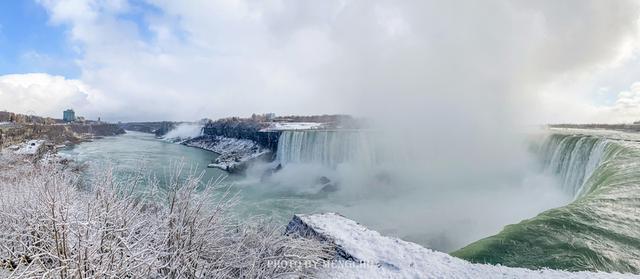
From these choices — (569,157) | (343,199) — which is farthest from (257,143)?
(569,157)

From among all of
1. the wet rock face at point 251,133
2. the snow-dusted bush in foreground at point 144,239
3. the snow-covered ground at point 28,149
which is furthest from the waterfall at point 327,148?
the snow-dusted bush in foreground at point 144,239

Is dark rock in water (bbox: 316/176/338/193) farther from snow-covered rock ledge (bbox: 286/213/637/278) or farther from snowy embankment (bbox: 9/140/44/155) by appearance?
snowy embankment (bbox: 9/140/44/155)

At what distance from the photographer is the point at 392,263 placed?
24.3ft

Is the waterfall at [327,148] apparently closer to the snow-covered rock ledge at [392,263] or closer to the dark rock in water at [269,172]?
the dark rock in water at [269,172]

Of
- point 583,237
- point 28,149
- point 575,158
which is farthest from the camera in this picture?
point 28,149

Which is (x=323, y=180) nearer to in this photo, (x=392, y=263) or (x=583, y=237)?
(x=583, y=237)

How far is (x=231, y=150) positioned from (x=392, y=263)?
6657 cm

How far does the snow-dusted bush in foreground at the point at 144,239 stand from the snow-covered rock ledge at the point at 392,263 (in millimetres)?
619

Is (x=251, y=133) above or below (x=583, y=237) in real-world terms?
above

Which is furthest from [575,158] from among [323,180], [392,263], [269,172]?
[269,172]

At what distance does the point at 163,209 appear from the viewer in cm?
638

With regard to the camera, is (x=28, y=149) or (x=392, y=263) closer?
(x=392, y=263)

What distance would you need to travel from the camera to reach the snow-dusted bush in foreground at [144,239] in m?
4.20

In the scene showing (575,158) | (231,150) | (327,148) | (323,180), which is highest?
(575,158)
